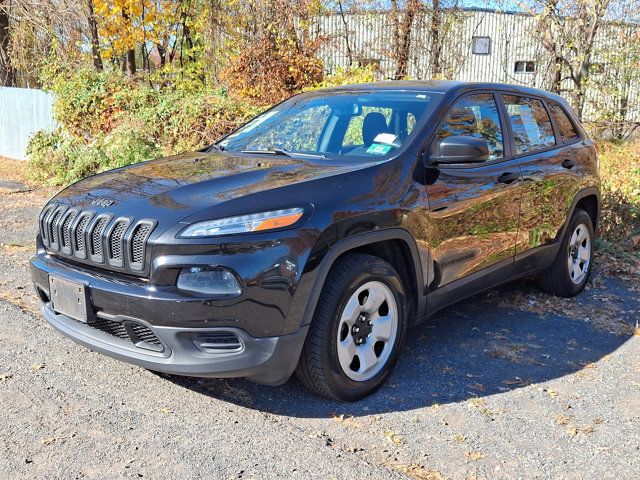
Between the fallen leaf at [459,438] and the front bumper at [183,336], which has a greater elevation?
the front bumper at [183,336]

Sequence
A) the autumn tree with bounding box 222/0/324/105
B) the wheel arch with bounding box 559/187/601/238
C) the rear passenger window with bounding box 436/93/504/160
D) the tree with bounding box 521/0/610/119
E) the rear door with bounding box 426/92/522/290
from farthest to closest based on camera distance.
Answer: the autumn tree with bounding box 222/0/324/105 < the tree with bounding box 521/0/610/119 < the wheel arch with bounding box 559/187/601/238 < the rear passenger window with bounding box 436/93/504/160 < the rear door with bounding box 426/92/522/290

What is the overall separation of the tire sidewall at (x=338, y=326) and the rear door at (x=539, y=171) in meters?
1.41

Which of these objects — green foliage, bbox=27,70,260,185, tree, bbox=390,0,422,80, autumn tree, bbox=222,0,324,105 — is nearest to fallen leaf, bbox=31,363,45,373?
green foliage, bbox=27,70,260,185

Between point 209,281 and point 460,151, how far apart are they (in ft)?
5.60

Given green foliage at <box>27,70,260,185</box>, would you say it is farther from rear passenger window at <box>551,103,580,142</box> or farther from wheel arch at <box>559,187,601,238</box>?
wheel arch at <box>559,187,601,238</box>

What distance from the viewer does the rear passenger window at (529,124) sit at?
4824 mm

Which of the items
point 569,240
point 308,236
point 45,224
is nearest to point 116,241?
point 45,224

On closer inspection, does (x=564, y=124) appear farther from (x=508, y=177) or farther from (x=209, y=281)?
(x=209, y=281)

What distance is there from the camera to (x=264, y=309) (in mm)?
3088

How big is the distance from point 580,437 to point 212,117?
25.9ft

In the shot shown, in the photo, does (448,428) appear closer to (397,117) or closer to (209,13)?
(397,117)

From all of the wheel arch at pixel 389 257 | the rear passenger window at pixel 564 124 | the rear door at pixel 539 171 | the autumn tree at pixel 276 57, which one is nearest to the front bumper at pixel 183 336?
the wheel arch at pixel 389 257

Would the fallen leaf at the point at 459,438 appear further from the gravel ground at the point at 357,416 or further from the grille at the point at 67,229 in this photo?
the grille at the point at 67,229

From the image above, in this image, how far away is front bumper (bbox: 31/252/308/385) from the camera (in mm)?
3041
